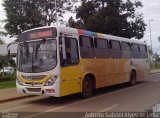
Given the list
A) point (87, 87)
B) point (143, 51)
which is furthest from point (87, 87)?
point (143, 51)

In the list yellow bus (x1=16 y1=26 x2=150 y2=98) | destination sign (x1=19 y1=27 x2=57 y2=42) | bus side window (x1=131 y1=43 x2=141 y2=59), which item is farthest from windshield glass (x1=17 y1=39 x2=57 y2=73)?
bus side window (x1=131 y1=43 x2=141 y2=59)

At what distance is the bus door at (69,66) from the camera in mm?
13898

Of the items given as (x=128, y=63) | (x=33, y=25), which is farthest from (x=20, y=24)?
(x=128, y=63)

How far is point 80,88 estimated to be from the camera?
15.0 meters

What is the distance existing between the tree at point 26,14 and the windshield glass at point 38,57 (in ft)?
75.8

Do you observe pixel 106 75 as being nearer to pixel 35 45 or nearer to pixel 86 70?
pixel 86 70

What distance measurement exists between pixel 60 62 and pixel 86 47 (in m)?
2.54

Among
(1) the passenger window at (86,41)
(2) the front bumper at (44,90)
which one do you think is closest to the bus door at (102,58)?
(1) the passenger window at (86,41)

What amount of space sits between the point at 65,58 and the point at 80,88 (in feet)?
5.82

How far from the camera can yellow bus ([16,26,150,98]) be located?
1376cm

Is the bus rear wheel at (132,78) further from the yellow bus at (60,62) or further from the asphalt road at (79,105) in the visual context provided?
the asphalt road at (79,105)

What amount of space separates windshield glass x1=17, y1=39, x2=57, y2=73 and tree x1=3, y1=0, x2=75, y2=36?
23091mm

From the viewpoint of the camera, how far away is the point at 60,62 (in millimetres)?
13797

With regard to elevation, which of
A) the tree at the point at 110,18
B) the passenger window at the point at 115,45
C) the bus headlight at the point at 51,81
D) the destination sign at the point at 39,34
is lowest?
the bus headlight at the point at 51,81
